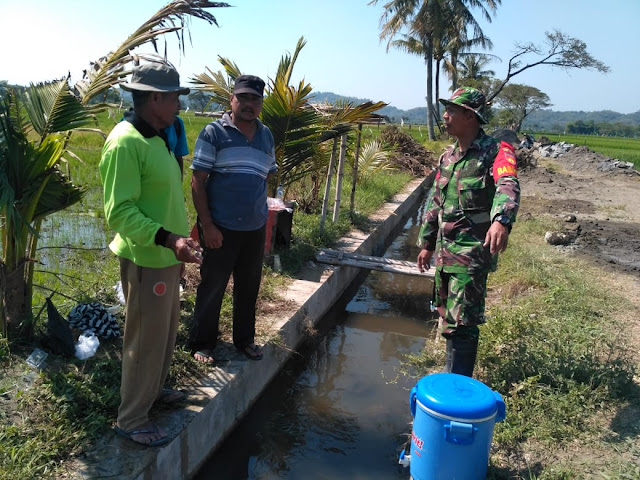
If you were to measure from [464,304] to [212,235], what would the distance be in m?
1.58

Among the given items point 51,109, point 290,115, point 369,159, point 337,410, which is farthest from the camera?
point 369,159

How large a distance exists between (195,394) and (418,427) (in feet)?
4.43

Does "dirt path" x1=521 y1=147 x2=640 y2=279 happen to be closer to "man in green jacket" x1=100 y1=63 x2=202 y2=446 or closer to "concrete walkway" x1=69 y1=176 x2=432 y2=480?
"concrete walkway" x1=69 y1=176 x2=432 y2=480

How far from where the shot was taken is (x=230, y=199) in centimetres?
338

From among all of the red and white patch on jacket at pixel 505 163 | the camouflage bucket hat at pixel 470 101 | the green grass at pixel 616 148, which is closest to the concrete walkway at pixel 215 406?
the red and white patch on jacket at pixel 505 163

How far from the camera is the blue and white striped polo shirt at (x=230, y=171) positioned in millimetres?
3330

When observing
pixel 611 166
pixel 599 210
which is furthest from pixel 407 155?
pixel 611 166

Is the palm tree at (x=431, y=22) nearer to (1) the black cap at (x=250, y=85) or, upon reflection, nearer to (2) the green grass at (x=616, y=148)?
(2) the green grass at (x=616, y=148)

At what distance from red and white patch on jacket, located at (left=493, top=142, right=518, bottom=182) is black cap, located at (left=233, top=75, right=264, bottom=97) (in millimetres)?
1477

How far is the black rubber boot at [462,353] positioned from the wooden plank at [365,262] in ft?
8.72

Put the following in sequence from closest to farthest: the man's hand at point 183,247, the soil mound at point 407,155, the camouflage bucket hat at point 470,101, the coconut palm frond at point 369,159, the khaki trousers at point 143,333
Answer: the man's hand at point 183,247
the khaki trousers at point 143,333
the camouflage bucket hat at point 470,101
the coconut palm frond at point 369,159
the soil mound at point 407,155

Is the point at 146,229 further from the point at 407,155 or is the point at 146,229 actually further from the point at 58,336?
the point at 407,155

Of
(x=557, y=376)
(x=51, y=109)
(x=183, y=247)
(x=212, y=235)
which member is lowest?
(x=557, y=376)

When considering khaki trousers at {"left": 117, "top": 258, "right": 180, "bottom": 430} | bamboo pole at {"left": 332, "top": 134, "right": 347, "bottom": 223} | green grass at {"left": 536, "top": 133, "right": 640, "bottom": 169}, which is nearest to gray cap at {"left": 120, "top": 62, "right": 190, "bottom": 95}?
khaki trousers at {"left": 117, "top": 258, "right": 180, "bottom": 430}
